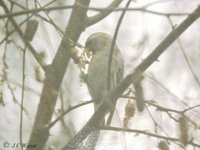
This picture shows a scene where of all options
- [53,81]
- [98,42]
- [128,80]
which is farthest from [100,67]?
[128,80]

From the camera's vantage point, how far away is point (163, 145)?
1148 mm

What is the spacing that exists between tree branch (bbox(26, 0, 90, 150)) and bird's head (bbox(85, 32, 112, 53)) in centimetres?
62

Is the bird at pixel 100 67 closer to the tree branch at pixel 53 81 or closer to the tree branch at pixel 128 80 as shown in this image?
the tree branch at pixel 53 81

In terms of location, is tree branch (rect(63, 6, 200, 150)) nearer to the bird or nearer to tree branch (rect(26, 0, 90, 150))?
tree branch (rect(26, 0, 90, 150))

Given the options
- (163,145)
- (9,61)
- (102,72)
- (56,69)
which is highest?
(102,72)

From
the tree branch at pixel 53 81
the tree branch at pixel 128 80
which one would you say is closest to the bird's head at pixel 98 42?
the tree branch at pixel 53 81

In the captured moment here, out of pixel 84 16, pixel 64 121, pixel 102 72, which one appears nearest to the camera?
pixel 64 121

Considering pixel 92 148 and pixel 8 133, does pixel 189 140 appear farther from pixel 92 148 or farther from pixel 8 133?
pixel 8 133

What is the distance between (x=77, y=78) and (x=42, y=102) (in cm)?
24

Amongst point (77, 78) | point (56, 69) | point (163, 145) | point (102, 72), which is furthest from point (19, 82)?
point (102, 72)

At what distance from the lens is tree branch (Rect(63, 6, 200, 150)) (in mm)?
1135

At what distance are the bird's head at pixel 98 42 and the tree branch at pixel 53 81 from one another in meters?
0.62

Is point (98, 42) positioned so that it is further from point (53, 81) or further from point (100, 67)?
point (53, 81)

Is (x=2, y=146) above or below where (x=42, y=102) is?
below
